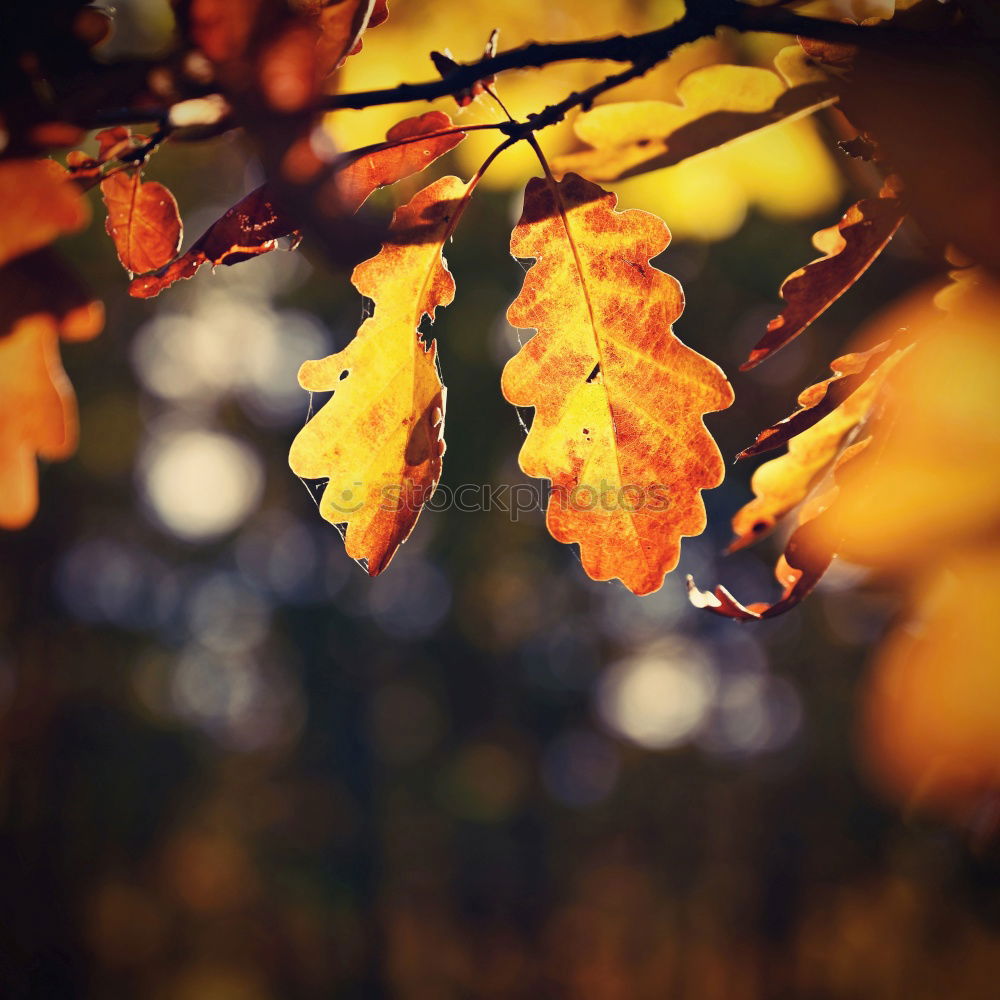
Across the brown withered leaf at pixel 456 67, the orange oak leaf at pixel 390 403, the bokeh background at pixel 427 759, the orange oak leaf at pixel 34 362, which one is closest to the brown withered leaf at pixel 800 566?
the orange oak leaf at pixel 390 403

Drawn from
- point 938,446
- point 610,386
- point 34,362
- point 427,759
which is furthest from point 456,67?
point 427,759

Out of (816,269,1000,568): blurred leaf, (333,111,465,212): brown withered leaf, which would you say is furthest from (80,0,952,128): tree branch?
(816,269,1000,568): blurred leaf

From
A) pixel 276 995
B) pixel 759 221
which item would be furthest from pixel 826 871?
pixel 759 221

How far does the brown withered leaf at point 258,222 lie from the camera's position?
798 millimetres

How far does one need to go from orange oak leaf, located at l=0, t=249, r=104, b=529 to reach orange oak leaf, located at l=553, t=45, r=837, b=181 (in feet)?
1.99

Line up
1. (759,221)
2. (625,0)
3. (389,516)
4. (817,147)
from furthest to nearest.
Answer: (759,221) < (625,0) < (817,147) < (389,516)

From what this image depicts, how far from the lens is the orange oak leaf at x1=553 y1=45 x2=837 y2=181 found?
84cm

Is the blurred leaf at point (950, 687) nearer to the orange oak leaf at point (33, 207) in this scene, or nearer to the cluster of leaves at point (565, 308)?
the cluster of leaves at point (565, 308)

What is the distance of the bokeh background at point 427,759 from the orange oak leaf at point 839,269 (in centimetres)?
961

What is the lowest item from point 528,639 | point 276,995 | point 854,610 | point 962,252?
point 276,995

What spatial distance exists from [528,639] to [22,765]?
33.8 feet

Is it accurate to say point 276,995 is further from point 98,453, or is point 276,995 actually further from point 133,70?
point 133,70

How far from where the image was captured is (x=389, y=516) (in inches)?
33.5

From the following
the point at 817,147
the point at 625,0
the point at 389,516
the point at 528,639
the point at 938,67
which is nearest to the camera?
the point at 938,67
